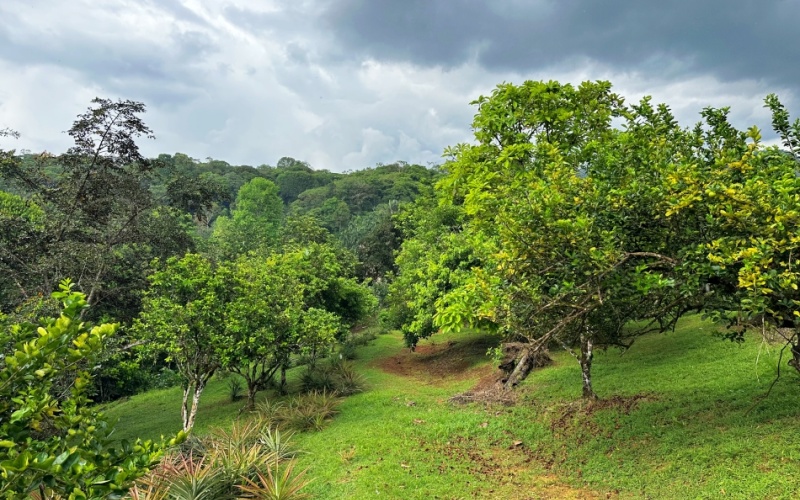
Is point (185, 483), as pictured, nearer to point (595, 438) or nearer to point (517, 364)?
point (595, 438)

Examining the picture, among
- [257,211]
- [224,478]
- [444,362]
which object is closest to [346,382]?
[444,362]

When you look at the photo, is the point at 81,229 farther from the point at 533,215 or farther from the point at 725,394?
the point at 725,394

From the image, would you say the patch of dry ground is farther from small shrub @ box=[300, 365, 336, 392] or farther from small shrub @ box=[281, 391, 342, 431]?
small shrub @ box=[300, 365, 336, 392]

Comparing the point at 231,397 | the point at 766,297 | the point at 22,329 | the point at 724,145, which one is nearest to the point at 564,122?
the point at 724,145

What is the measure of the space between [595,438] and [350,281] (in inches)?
554

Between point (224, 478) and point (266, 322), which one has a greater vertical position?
point (266, 322)

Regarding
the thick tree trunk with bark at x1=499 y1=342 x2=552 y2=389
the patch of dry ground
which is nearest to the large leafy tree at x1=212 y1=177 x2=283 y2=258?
the thick tree trunk with bark at x1=499 y1=342 x2=552 y2=389

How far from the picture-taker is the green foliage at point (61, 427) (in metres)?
2.18

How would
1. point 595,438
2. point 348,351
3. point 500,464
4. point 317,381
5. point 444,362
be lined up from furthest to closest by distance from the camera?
point 348,351 < point 444,362 < point 317,381 < point 595,438 < point 500,464

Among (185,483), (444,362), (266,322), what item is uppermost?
(266,322)

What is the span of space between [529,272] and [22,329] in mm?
5072

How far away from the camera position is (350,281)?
21047mm

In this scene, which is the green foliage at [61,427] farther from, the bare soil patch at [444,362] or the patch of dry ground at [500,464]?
the bare soil patch at [444,362]

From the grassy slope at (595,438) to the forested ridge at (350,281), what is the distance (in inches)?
28.8
